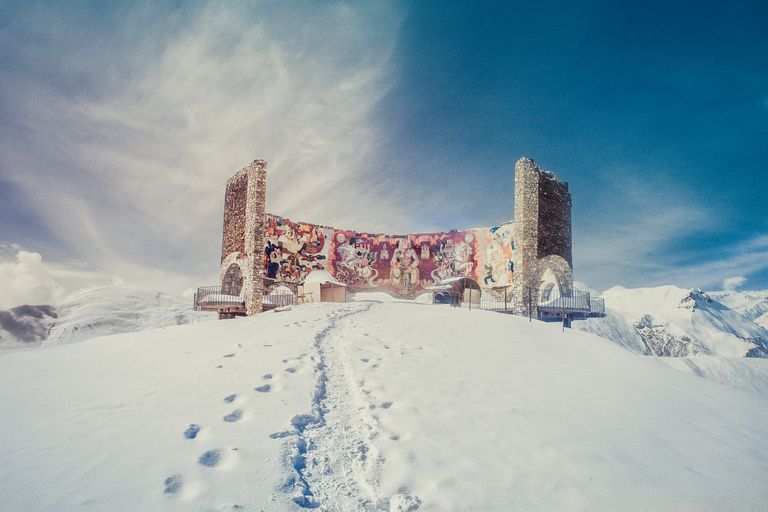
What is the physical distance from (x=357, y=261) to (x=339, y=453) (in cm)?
2158

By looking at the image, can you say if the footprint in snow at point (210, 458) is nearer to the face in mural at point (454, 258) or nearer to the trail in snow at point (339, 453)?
the trail in snow at point (339, 453)

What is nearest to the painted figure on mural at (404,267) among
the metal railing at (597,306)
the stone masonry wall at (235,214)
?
the stone masonry wall at (235,214)

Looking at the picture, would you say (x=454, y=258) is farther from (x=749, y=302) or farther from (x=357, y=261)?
(x=749, y=302)

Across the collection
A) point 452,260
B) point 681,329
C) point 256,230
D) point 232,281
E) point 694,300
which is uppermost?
point 256,230

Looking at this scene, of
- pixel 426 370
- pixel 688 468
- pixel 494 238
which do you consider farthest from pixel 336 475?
pixel 494 238

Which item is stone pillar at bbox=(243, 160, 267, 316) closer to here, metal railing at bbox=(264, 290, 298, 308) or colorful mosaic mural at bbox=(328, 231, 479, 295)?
metal railing at bbox=(264, 290, 298, 308)

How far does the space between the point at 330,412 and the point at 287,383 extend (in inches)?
32.5

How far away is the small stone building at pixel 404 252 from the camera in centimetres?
1814

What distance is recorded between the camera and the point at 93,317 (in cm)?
3347

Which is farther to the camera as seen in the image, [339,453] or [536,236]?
[536,236]

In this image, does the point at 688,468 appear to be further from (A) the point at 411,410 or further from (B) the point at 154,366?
(B) the point at 154,366

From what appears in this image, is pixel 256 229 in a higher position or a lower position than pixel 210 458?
higher

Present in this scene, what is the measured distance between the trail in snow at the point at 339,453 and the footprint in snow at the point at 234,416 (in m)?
0.51

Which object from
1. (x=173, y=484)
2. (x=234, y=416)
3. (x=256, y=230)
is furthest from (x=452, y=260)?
(x=173, y=484)
